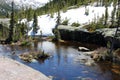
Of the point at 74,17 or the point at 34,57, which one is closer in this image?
the point at 34,57

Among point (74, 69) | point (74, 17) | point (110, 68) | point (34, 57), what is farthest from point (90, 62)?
point (74, 17)

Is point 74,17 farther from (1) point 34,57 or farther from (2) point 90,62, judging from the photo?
(2) point 90,62

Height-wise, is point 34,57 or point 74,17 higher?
point 74,17

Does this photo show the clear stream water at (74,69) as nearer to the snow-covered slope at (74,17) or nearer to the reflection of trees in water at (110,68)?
the reflection of trees in water at (110,68)

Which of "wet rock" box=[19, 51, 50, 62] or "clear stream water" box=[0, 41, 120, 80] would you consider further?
"wet rock" box=[19, 51, 50, 62]

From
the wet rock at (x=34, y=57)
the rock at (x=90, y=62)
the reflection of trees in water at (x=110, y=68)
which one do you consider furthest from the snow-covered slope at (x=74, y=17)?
the reflection of trees in water at (x=110, y=68)

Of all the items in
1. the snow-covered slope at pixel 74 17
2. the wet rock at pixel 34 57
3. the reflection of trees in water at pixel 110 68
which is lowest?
the reflection of trees in water at pixel 110 68

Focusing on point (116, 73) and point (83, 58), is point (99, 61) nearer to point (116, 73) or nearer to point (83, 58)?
point (83, 58)

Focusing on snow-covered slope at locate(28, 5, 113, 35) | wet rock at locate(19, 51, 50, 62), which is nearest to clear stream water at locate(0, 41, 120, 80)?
wet rock at locate(19, 51, 50, 62)

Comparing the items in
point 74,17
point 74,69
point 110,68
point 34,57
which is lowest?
point 110,68

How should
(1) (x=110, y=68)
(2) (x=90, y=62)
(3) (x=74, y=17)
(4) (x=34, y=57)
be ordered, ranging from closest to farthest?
1. (1) (x=110, y=68)
2. (2) (x=90, y=62)
3. (4) (x=34, y=57)
4. (3) (x=74, y=17)

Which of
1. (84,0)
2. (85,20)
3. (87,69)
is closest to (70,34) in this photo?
(85,20)

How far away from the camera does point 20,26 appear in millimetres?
115500

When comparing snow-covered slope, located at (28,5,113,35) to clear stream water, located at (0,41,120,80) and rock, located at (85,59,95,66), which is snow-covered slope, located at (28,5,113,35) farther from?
clear stream water, located at (0,41,120,80)
